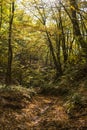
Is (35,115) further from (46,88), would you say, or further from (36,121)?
(46,88)

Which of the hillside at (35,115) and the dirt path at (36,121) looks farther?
the hillside at (35,115)

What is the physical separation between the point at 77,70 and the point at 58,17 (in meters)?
8.25

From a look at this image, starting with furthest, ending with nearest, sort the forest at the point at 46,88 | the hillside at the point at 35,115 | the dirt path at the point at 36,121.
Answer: the forest at the point at 46,88 → the hillside at the point at 35,115 → the dirt path at the point at 36,121

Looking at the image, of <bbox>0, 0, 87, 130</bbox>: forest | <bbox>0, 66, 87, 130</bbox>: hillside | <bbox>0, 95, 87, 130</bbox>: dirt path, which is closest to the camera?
<bbox>0, 95, 87, 130</bbox>: dirt path

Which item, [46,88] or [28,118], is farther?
[46,88]

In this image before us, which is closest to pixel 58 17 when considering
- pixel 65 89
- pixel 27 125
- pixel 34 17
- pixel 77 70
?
pixel 34 17

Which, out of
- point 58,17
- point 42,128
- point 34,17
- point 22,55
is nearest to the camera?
point 42,128

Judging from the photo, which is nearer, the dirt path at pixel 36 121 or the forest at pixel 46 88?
the dirt path at pixel 36 121

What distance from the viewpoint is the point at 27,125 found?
25.1 ft

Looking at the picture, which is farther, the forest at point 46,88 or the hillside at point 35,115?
the forest at point 46,88

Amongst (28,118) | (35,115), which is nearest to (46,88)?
(35,115)

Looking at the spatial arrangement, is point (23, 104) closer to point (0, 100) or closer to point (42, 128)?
point (0, 100)

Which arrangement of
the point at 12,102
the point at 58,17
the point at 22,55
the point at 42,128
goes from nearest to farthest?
the point at 42,128
the point at 12,102
the point at 58,17
the point at 22,55

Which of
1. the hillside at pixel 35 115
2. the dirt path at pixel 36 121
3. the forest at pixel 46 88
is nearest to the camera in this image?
the dirt path at pixel 36 121
